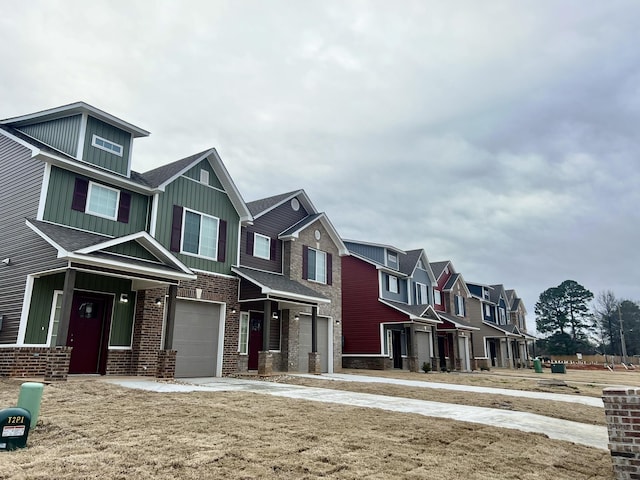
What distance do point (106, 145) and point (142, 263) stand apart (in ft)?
16.2

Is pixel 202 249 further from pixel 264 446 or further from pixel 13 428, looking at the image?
pixel 264 446

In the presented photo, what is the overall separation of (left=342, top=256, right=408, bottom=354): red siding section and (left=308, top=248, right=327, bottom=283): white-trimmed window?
6.68 metres

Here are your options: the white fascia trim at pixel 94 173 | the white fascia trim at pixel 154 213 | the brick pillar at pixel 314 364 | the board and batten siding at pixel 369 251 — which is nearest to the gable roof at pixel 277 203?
the white fascia trim at pixel 154 213

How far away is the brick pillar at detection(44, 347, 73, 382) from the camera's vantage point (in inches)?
420

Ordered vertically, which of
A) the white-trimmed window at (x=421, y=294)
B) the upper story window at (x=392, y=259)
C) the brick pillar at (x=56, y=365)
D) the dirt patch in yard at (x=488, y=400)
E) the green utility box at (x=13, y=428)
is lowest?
the dirt patch in yard at (x=488, y=400)

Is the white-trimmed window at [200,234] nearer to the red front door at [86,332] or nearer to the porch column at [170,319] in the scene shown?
the porch column at [170,319]

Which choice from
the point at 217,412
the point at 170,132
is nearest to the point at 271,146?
the point at 170,132

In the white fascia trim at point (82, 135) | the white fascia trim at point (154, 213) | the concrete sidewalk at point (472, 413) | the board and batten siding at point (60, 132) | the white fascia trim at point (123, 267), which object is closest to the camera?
the concrete sidewalk at point (472, 413)

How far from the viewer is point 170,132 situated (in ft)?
79.8

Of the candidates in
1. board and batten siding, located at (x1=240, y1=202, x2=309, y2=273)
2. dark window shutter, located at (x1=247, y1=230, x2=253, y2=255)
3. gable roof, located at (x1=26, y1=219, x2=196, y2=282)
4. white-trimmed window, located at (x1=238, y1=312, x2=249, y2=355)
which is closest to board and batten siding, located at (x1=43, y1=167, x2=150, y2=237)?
gable roof, located at (x1=26, y1=219, x2=196, y2=282)

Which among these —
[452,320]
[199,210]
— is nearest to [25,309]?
[199,210]

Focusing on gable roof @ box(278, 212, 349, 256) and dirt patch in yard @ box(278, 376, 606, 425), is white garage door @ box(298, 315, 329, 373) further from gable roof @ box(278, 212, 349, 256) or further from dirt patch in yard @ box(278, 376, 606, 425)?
dirt patch in yard @ box(278, 376, 606, 425)

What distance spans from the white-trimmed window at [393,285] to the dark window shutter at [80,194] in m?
20.7

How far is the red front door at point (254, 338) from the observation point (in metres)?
18.7
